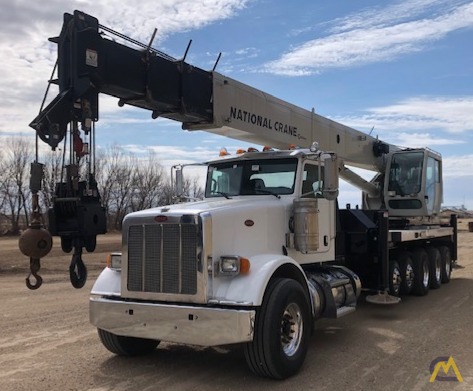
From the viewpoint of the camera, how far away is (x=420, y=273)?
11070 mm

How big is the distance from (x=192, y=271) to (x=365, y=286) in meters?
4.97

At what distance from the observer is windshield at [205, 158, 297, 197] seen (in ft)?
22.9

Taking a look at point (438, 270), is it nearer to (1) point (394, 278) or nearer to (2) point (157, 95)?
(1) point (394, 278)

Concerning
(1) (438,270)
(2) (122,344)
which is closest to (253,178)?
(2) (122,344)

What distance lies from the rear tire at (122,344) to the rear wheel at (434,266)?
8007 mm

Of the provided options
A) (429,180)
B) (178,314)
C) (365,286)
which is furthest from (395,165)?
(178,314)

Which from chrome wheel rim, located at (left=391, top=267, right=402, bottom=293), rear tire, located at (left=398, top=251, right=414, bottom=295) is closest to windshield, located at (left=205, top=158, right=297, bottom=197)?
chrome wheel rim, located at (left=391, top=267, right=402, bottom=293)

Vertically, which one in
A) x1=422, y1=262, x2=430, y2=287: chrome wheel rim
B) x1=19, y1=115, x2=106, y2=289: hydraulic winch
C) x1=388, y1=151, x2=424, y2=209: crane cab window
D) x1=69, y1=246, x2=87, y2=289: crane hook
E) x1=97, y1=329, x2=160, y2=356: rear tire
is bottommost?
x1=97, y1=329, x2=160, y2=356: rear tire

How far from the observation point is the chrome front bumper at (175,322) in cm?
502

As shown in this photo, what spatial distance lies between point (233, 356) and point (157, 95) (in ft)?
11.0

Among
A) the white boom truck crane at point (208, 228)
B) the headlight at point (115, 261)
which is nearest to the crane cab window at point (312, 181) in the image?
the white boom truck crane at point (208, 228)

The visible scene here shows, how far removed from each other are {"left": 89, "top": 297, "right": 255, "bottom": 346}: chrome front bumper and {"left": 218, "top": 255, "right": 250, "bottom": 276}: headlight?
44 centimetres

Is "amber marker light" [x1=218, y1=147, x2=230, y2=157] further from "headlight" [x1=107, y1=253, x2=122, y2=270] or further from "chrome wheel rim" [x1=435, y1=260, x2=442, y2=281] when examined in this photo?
"chrome wheel rim" [x1=435, y1=260, x2=442, y2=281]

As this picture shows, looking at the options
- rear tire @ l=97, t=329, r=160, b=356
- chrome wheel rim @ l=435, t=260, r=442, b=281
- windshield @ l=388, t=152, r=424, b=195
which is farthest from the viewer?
windshield @ l=388, t=152, r=424, b=195
